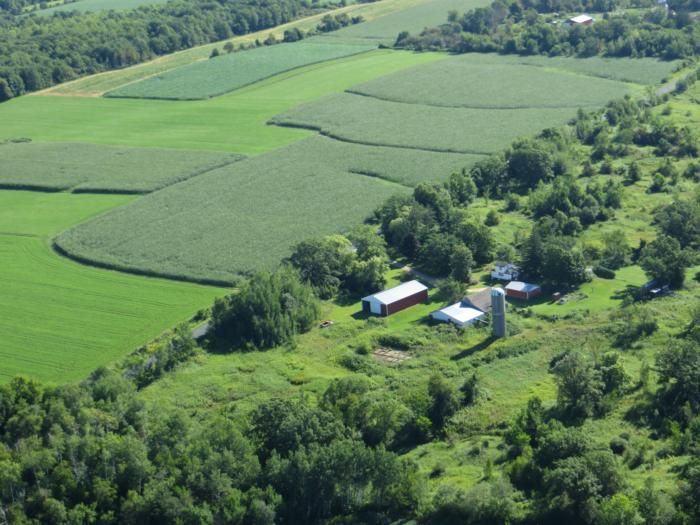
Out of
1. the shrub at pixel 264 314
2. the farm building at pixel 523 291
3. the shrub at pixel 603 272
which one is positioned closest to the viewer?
the shrub at pixel 264 314

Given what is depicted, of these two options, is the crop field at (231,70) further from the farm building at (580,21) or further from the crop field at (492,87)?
the farm building at (580,21)

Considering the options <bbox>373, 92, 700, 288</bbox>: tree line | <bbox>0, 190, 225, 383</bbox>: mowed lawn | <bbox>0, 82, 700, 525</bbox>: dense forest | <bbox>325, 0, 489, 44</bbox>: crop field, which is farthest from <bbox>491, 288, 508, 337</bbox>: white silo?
<bbox>325, 0, 489, 44</bbox>: crop field

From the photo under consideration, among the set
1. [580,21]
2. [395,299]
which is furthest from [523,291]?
[580,21]

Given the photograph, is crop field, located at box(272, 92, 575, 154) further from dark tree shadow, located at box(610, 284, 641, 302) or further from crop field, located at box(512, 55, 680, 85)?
dark tree shadow, located at box(610, 284, 641, 302)

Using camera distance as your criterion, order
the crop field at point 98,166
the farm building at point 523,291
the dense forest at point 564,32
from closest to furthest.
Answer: the farm building at point 523,291 < the crop field at point 98,166 < the dense forest at point 564,32

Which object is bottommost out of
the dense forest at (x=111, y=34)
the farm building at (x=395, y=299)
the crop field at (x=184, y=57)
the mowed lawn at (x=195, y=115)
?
the farm building at (x=395, y=299)

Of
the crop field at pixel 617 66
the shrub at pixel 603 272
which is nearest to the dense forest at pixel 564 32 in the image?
the crop field at pixel 617 66

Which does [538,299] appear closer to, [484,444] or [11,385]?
[484,444]

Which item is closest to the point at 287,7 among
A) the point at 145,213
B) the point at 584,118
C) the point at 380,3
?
the point at 380,3
